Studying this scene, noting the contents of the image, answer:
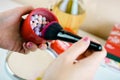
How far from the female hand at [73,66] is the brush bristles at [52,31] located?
74 mm

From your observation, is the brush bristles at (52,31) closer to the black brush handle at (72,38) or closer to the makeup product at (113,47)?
the black brush handle at (72,38)

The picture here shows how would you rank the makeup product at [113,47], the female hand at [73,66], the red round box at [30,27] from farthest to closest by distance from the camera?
the makeup product at [113,47] < the red round box at [30,27] < the female hand at [73,66]

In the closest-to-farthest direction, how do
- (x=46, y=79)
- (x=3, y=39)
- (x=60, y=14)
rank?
(x=46, y=79) → (x=3, y=39) → (x=60, y=14)

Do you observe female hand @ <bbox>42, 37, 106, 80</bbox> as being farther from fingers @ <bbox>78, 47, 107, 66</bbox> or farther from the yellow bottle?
the yellow bottle

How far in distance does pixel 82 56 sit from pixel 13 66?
0.72 feet

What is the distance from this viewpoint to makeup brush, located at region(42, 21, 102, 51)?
500mm

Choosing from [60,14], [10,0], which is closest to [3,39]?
[60,14]

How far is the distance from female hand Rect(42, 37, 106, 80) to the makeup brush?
2 centimetres

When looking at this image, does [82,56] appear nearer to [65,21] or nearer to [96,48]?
[96,48]

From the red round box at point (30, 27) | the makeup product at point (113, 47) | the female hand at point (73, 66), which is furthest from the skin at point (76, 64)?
the makeup product at point (113, 47)

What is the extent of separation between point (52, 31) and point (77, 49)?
3.6 inches

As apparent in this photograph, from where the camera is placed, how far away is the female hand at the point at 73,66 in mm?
437

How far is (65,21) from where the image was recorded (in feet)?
2.69

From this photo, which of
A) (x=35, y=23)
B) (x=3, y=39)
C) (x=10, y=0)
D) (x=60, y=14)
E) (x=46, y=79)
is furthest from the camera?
(x=10, y=0)
